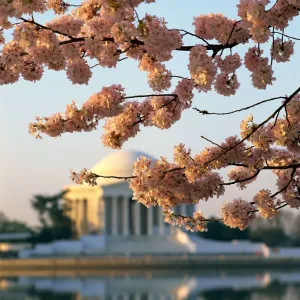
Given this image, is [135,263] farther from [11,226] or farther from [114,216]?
[11,226]

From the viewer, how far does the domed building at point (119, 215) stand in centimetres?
11388

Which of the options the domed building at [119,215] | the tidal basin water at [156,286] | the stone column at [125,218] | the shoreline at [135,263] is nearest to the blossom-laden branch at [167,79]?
the tidal basin water at [156,286]

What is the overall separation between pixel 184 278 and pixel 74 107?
73.5 meters

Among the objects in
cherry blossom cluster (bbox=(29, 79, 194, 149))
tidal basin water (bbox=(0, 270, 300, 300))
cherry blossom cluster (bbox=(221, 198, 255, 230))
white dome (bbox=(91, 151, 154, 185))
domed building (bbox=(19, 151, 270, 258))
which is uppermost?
white dome (bbox=(91, 151, 154, 185))

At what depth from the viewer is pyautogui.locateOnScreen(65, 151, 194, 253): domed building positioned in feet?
374

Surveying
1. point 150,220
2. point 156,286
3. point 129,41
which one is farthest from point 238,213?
point 150,220

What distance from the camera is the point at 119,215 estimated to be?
12219 centimetres

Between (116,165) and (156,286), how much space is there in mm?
46433

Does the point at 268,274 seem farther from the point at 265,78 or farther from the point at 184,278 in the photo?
the point at 265,78

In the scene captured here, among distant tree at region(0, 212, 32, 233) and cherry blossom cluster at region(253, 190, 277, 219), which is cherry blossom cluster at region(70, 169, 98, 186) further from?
distant tree at region(0, 212, 32, 233)

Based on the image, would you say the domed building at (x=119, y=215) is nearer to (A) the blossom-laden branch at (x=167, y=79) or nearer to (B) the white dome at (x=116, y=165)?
(B) the white dome at (x=116, y=165)

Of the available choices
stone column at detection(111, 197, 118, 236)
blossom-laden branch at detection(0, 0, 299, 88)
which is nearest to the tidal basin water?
stone column at detection(111, 197, 118, 236)

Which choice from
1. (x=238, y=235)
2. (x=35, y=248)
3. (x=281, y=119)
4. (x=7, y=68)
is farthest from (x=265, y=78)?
(x=238, y=235)

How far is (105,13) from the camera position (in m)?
7.98
